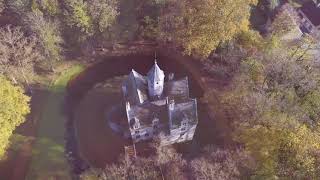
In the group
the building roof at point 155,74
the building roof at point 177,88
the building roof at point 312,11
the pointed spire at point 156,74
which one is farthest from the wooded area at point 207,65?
the pointed spire at point 156,74

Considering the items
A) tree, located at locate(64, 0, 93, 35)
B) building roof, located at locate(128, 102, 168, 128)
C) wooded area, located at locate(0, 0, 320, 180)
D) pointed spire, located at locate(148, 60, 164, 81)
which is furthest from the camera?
tree, located at locate(64, 0, 93, 35)

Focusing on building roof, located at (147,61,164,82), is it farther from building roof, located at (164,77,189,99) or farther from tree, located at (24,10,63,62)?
tree, located at (24,10,63,62)

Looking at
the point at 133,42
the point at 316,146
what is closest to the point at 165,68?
the point at 133,42

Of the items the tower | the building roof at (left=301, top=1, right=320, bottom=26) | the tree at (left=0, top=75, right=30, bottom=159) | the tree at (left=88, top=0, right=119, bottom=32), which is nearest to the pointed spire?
the tower

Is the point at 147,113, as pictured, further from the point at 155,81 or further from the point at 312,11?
the point at 312,11

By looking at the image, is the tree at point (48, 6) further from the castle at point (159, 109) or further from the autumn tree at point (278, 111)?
the autumn tree at point (278, 111)

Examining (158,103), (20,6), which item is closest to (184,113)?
(158,103)
